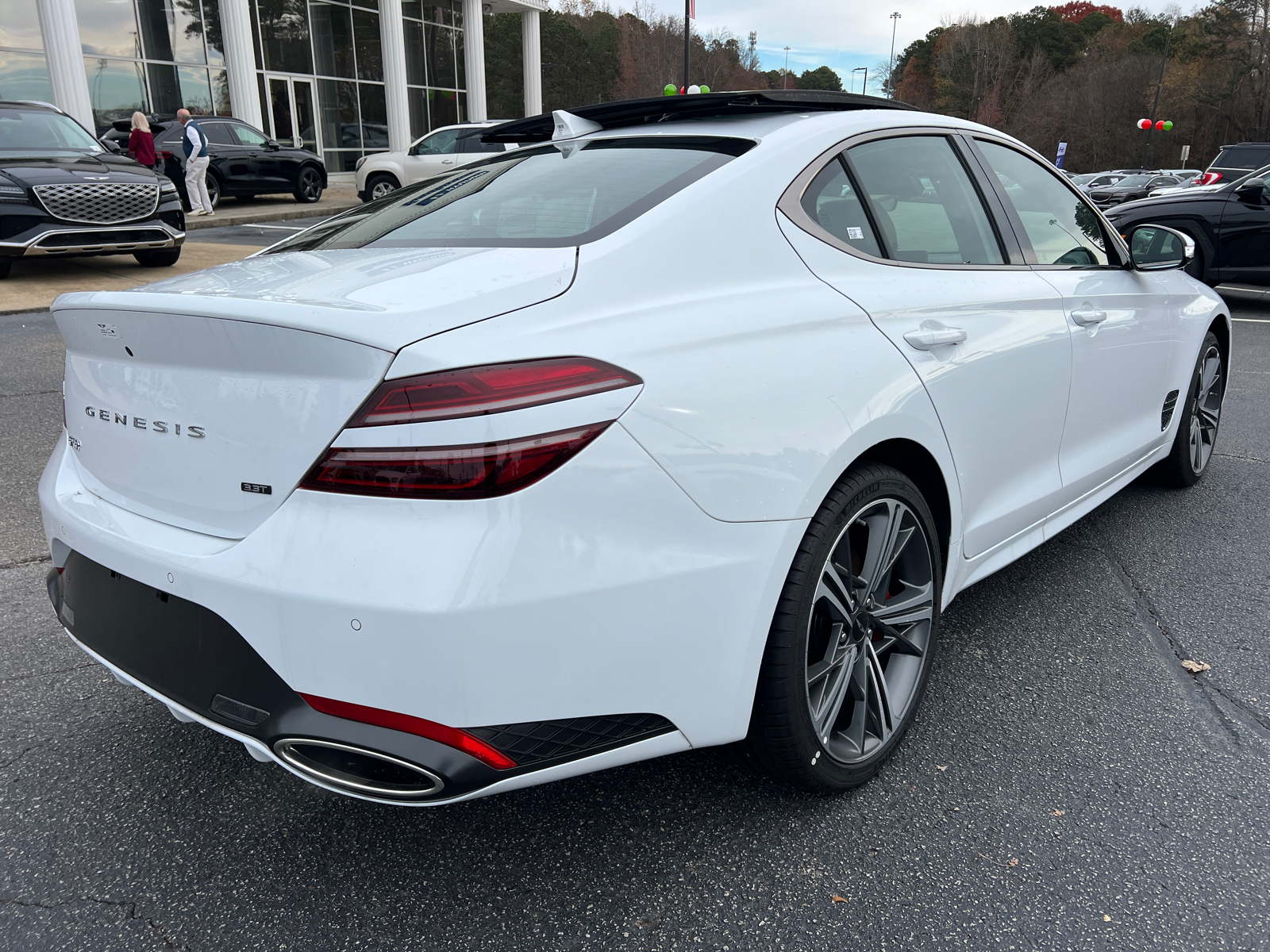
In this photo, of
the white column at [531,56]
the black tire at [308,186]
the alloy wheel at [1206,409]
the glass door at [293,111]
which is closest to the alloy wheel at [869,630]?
the alloy wheel at [1206,409]

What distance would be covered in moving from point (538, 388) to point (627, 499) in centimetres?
24

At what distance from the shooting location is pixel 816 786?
2.12 metres

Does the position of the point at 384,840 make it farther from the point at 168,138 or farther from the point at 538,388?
the point at 168,138

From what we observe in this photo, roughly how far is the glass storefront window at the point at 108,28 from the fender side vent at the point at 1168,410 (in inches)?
869

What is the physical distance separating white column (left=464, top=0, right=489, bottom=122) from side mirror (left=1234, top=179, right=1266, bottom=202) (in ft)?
76.3

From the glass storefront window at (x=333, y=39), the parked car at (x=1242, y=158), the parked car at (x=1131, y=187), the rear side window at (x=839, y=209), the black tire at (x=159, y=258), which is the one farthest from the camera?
the parked car at (x=1131, y=187)

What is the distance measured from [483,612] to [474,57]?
106 ft

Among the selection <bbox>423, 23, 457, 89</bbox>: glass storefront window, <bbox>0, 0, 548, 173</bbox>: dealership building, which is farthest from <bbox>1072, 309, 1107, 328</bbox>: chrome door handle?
<bbox>423, 23, 457, 89</bbox>: glass storefront window

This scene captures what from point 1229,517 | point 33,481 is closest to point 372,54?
point 33,481

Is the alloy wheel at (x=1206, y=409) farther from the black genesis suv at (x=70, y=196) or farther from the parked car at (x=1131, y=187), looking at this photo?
the parked car at (x=1131, y=187)

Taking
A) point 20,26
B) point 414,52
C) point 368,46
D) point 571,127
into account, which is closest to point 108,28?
point 20,26

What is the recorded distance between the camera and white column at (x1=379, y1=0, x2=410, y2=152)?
85.1 feet

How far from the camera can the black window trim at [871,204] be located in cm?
217

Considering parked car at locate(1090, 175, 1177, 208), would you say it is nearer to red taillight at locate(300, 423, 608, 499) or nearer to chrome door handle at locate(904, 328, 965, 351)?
chrome door handle at locate(904, 328, 965, 351)
